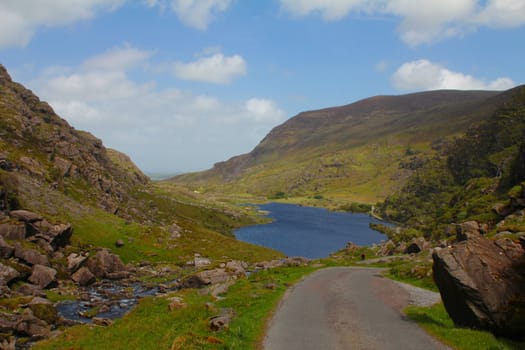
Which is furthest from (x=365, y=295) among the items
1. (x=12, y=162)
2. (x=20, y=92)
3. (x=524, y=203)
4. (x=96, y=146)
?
(x=96, y=146)

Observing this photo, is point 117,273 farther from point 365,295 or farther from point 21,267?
point 365,295

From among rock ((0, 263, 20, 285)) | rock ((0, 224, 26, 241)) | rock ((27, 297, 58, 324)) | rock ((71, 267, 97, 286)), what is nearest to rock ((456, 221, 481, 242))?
rock ((27, 297, 58, 324))

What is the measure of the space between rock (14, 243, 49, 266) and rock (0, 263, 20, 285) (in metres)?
4.93

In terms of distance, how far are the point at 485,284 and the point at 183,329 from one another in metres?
18.3

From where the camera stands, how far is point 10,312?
36.1 metres

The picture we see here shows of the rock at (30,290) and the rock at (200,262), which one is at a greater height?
the rock at (30,290)

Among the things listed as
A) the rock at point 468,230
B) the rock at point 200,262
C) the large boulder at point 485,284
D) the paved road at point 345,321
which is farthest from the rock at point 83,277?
the rock at point 468,230

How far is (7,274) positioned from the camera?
4500 centimetres

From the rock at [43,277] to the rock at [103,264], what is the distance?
1114cm

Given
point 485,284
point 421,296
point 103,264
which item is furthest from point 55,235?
point 485,284

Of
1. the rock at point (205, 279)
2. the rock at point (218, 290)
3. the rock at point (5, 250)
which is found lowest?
the rock at point (205, 279)

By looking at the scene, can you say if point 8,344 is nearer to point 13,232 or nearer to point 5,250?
point 5,250

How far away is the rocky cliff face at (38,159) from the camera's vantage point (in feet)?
267

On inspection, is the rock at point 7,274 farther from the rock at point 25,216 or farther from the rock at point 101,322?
the rock at point 25,216
